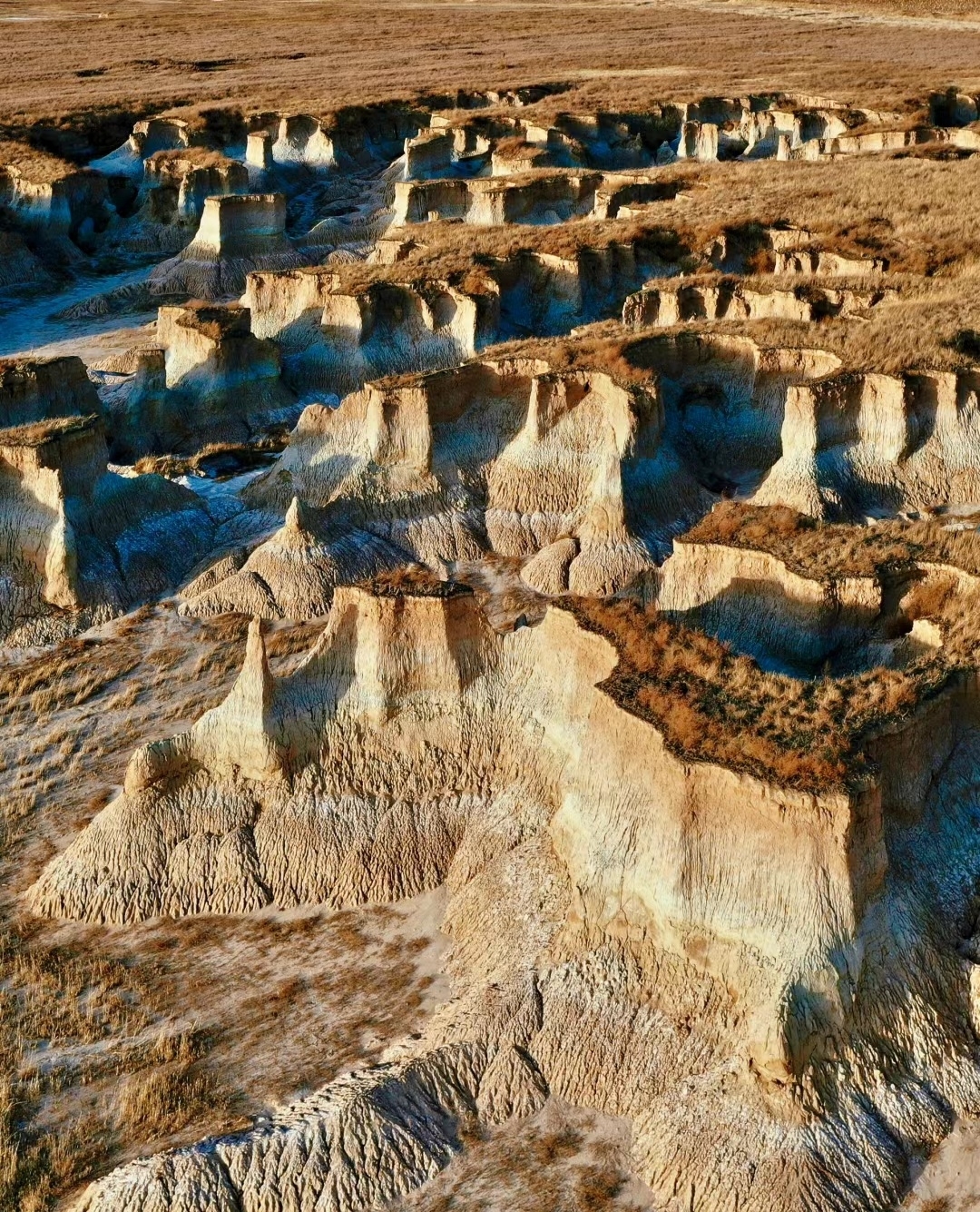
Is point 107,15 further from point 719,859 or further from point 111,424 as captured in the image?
point 719,859

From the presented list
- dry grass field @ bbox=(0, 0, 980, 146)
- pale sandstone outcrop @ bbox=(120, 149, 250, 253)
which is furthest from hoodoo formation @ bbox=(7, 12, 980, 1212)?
dry grass field @ bbox=(0, 0, 980, 146)

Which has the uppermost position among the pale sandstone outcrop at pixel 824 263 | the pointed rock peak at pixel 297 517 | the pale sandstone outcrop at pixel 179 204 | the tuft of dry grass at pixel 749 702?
the tuft of dry grass at pixel 749 702

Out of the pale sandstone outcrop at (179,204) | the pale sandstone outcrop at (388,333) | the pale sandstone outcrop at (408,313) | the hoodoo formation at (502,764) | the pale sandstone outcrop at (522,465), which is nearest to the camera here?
the hoodoo formation at (502,764)

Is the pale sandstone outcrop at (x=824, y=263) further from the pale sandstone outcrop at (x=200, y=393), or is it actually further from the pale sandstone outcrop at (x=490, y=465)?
the pale sandstone outcrop at (x=200, y=393)

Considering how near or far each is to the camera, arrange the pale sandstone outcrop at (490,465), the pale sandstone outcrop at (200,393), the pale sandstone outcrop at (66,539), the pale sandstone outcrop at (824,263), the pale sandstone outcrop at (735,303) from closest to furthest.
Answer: the pale sandstone outcrop at (66,539)
the pale sandstone outcrop at (490,465)
the pale sandstone outcrop at (735,303)
the pale sandstone outcrop at (200,393)
the pale sandstone outcrop at (824,263)

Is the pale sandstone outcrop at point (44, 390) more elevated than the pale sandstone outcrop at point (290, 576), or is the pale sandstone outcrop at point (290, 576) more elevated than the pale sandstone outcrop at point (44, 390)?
the pale sandstone outcrop at point (44, 390)

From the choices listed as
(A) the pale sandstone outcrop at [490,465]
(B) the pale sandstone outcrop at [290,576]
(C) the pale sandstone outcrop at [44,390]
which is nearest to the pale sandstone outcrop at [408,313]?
(C) the pale sandstone outcrop at [44,390]

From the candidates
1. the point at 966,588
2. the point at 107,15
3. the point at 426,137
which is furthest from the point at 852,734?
the point at 107,15
